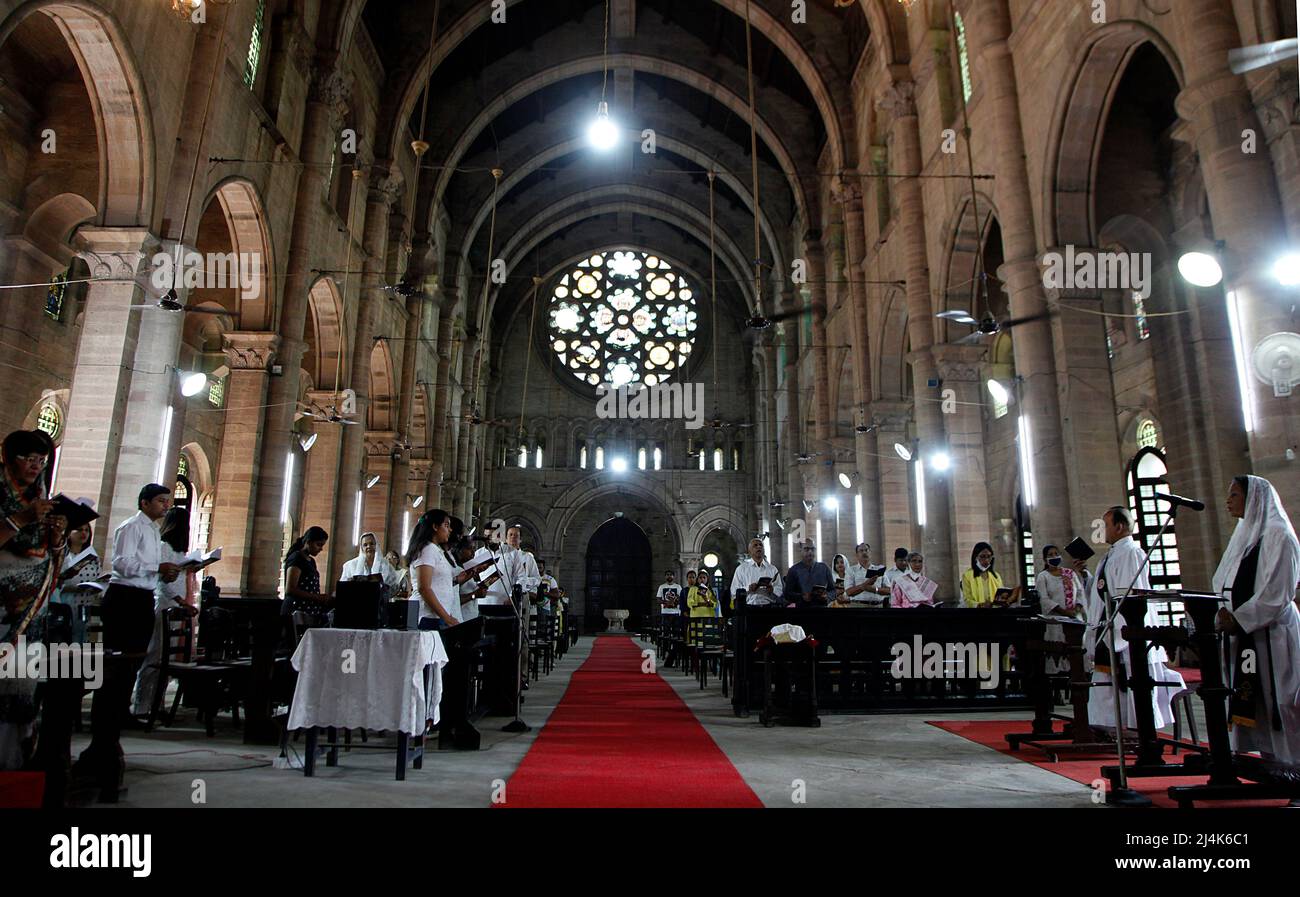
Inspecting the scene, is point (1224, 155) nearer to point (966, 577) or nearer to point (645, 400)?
point (966, 577)

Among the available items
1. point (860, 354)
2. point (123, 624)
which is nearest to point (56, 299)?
point (123, 624)

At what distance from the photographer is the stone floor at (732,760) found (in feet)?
12.9

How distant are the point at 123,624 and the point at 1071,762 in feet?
20.9

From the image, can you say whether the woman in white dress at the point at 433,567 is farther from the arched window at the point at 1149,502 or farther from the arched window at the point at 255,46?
the arched window at the point at 1149,502

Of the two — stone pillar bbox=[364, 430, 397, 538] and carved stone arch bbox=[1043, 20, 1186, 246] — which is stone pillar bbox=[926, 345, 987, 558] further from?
stone pillar bbox=[364, 430, 397, 538]

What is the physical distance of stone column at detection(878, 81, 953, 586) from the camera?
47.2ft

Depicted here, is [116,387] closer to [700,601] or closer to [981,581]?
[700,601]

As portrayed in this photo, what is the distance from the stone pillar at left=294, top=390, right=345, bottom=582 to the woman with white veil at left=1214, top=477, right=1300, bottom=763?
15.9 meters

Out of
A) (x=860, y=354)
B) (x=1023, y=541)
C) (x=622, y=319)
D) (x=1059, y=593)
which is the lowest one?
(x=1059, y=593)

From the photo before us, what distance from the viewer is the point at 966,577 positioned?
32.9 ft

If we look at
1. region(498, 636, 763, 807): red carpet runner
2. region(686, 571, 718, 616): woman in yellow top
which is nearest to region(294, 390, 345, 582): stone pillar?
region(686, 571, 718, 616): woman in yellow top

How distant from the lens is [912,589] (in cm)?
1001

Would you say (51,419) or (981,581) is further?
(51,419)

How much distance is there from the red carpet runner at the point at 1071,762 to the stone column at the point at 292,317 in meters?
11.1
